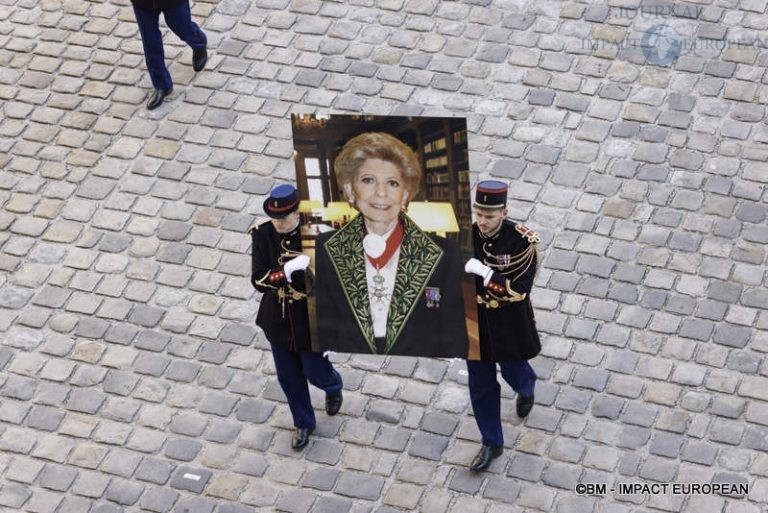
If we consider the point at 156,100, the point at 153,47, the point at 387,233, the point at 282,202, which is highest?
the point at 282,202

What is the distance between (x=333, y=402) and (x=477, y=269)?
69.1 inches

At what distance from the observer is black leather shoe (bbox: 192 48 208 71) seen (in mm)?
12445

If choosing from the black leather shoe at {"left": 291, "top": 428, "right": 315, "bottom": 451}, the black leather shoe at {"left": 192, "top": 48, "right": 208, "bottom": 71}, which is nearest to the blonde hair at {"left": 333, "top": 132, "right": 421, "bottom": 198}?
the black leather shoe at {"left": 291, "top": 428, "right": 315, "bottom": 451}

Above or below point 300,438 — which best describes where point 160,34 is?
above

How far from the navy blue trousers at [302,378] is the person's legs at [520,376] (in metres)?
1.12

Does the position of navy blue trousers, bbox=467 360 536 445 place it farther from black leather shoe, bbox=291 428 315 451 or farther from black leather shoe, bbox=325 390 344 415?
black leather shoe, bbox=291 428 315 451

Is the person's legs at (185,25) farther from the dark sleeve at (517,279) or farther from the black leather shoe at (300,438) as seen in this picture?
the dark sleeve at (517,279)

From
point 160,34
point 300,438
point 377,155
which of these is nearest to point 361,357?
point 300,438

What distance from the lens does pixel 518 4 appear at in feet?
42.3

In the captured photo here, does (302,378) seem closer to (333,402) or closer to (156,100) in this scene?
(333,402)

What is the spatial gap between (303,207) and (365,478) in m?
1.97

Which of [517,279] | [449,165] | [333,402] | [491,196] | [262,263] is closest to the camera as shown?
[449,165]

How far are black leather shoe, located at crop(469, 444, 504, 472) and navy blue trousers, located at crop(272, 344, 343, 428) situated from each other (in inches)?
40.6

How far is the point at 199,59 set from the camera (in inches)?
491
